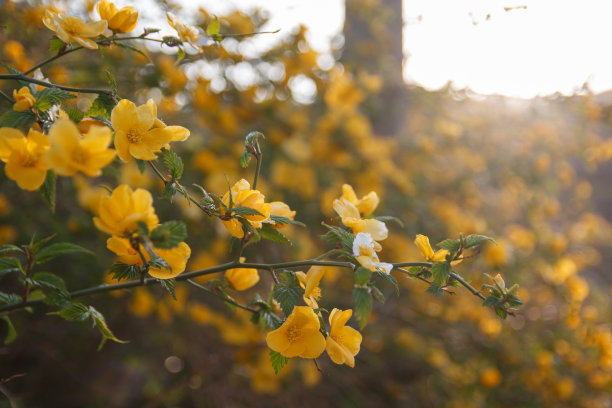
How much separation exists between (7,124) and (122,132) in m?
0.17

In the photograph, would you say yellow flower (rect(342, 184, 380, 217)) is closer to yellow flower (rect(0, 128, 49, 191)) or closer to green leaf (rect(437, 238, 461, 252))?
green leaf (rect(437, 238, 461, 252))

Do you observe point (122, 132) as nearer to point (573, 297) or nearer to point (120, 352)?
point (120, 352)

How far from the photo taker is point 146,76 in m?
1.99

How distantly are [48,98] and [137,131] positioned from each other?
0.14 meters

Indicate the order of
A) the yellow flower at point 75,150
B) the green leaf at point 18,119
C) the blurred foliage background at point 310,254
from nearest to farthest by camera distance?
the yellow flower at point 75,150, the green leaf at point 18,119, the blurred foliage background at point 310,254

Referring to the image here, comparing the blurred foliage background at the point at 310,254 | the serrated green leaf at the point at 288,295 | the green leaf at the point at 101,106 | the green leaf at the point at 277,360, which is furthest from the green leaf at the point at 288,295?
the blurred foliage background at the point at 310,254

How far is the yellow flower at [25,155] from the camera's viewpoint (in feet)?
1.85

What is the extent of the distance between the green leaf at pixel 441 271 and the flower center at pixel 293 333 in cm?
23

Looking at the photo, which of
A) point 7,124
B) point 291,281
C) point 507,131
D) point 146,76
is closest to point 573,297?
point 507,131

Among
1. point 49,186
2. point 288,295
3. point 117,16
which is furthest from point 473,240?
point 117,16

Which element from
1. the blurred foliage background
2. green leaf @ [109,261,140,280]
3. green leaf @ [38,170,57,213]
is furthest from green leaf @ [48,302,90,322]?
the blurred foliage background

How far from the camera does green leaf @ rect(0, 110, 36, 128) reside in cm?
63

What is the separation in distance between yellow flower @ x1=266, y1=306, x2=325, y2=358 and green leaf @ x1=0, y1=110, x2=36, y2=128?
50cm

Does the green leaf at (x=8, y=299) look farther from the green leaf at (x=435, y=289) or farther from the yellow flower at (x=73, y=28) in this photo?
the green leaf at (x=435, y=289)
